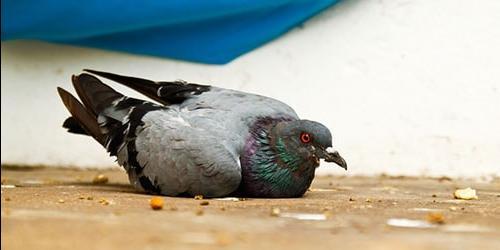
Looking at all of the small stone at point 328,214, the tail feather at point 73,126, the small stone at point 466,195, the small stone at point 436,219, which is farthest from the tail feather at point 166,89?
the small stone at point 436,219

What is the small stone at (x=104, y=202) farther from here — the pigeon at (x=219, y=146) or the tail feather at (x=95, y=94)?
the tail feather at (x=95, y=94)

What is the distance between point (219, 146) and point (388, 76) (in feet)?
7.62

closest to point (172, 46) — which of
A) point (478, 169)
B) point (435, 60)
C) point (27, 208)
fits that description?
point (435, 60)

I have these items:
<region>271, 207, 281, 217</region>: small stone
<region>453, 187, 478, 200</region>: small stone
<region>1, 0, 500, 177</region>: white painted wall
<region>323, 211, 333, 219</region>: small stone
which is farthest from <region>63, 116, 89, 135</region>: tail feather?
<region>453, 187, 478, 200</region>: small stone

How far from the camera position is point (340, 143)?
5.42 meters

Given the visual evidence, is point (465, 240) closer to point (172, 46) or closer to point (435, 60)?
point (435, 60)

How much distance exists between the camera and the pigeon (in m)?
3.36

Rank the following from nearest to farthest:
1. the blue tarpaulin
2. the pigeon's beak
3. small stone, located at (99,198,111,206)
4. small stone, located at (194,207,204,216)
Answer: small stone, located at (194,207,204,216) → small stone, located at (99,198,111,206) → the pigeon's beak → the blue tarpaulin

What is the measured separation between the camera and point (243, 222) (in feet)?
7.98

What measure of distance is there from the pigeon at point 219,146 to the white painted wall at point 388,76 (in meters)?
1.71

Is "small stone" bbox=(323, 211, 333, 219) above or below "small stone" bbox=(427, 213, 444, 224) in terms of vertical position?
above

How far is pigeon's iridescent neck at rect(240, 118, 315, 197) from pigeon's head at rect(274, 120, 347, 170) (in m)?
0.02

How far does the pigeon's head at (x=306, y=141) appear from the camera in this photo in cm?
347

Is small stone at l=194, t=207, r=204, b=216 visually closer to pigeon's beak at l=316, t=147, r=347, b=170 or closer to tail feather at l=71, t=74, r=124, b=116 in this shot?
pigeon's beak at l=316, t=147, r=347, b=170
